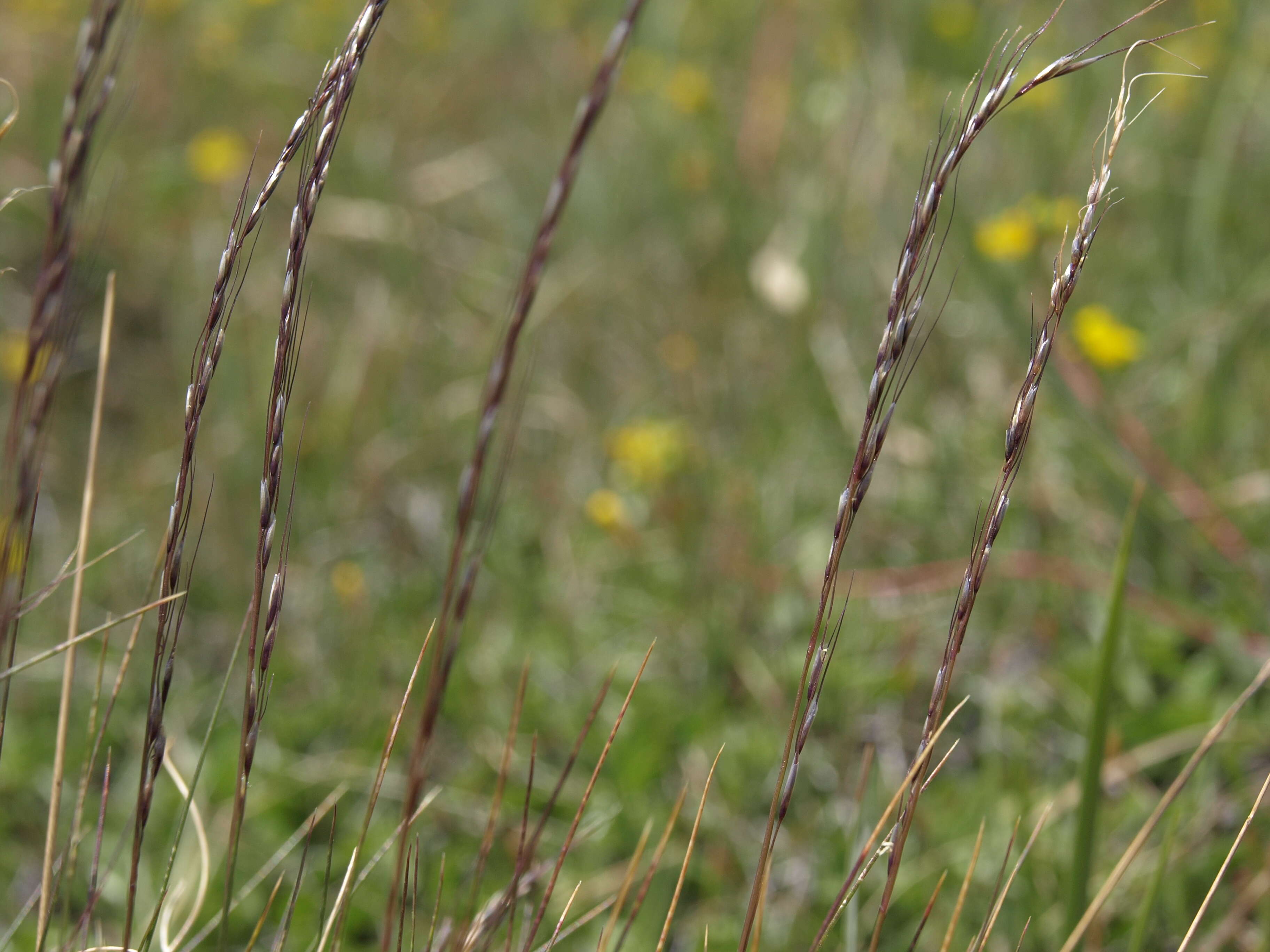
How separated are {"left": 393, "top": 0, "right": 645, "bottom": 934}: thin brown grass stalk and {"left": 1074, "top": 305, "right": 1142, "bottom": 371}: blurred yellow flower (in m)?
1.63

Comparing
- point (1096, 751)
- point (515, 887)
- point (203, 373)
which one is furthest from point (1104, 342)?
point (203, 373)

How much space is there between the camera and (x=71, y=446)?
8.75 feet

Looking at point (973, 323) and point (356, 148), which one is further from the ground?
point (356, 148)

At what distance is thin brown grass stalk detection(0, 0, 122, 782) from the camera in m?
0.59

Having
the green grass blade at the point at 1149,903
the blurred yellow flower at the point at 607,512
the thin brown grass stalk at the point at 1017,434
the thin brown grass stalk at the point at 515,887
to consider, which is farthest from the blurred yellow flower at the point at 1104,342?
the thin brown grass stalk at the point at 515,887

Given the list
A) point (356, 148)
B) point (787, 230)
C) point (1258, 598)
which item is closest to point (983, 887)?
point (1258, 598)

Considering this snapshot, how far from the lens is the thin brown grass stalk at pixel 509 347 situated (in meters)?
0.48

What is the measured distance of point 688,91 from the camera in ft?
10.2

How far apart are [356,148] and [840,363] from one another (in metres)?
1.82

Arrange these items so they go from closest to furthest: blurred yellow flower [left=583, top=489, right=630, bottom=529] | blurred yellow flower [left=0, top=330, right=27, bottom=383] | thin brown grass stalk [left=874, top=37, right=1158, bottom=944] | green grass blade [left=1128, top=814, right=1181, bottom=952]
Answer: thin brown grass stalk [left=874, top=37, right=1158, bottom=944] → green grass blade [left=1128, top=814, right=1181, bottom=952] → blurred yellow flower [left=583, top=489, right=630, bottom=529] → blurred yellow flower [left=0, top=330, right=27, bottom=383]

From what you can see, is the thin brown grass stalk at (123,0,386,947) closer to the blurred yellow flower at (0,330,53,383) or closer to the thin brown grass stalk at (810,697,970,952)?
the thin brown grass stalk at (810,697,970,952)

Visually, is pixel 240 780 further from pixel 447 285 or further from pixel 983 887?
pixel 447 285

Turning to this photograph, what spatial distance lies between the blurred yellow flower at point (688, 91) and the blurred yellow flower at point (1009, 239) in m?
1.16

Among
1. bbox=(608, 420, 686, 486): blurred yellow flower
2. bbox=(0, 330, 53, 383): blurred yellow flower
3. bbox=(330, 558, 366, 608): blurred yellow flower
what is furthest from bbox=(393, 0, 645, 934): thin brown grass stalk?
bbox=(330, 558, 366, 608): blurred yellow flower
